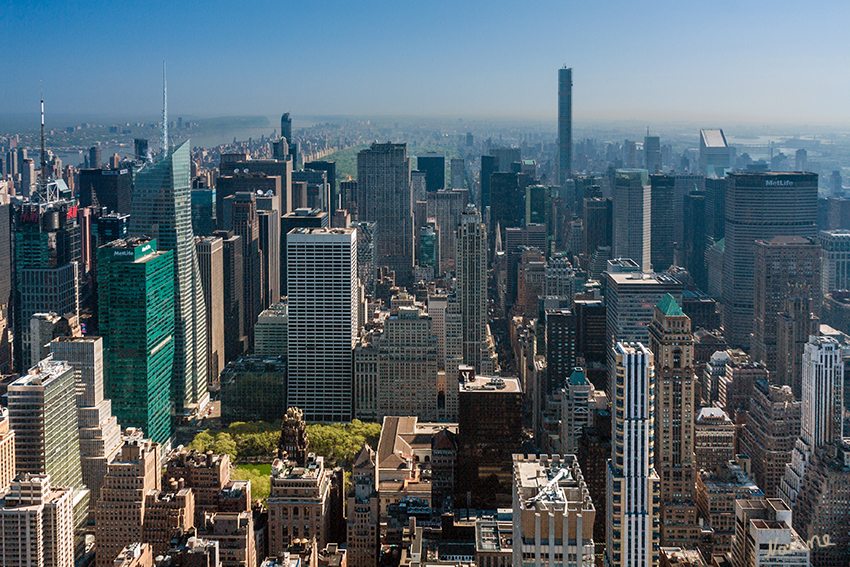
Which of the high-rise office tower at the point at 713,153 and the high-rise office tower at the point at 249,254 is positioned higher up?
the high-rise office tower at the point at 713,153

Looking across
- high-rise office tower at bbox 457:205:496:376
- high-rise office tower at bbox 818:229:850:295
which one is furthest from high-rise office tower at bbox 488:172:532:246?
high-rise office tower at bbox 818:229:850:295

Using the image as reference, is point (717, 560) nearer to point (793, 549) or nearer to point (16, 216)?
point (793, 549)

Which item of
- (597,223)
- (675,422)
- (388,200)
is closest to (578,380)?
(675,422)

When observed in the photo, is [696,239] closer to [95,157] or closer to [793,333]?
[793,333]

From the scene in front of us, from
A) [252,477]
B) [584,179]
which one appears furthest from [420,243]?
[252,477]

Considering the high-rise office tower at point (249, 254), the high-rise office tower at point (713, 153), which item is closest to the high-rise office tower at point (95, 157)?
the high-rise office tower at point (249, 254)

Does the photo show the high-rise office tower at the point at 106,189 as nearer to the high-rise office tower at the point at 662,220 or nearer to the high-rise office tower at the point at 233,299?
the high-rise office tower at the point at 233,299
